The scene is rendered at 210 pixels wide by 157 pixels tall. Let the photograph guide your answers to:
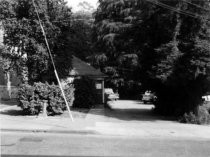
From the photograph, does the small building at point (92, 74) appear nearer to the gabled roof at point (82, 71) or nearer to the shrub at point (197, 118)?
the gabled roof at point (82, 71)

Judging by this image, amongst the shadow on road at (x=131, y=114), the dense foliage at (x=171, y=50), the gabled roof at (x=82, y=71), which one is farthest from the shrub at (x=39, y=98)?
the gabled roof at (x=82, y=71)

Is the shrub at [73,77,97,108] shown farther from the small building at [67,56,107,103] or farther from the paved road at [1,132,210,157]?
the paved road at [1,132,210,157]

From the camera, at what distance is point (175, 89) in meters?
26.5

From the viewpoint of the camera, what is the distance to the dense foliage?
2200cm

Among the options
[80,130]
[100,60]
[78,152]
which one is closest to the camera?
[78,152]

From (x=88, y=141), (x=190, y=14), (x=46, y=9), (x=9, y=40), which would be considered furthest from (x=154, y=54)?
(x=88, y=141)

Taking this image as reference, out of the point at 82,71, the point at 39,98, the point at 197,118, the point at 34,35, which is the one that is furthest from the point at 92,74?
the point at 197,118

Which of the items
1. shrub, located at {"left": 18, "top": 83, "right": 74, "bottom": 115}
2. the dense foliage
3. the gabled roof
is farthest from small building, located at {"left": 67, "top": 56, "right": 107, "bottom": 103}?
shrub, located at {"left": 18, "top": 83, "right": 74, "bottom": 115}

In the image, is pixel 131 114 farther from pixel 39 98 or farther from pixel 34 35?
pixel 34 35

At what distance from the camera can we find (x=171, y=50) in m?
22.2

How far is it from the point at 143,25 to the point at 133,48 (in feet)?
5.42

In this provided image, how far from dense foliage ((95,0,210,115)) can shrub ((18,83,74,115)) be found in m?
5.48

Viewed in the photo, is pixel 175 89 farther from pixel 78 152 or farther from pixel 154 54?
pixel 78 152

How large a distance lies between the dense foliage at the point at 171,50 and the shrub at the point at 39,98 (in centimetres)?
548
